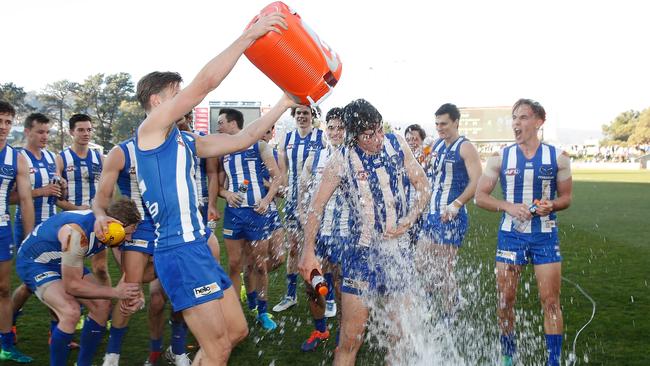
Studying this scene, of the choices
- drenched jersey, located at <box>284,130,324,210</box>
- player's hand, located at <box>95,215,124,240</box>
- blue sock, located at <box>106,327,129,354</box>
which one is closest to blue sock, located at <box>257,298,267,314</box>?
drenched jersey, located at <box>284,130,324,210</box>

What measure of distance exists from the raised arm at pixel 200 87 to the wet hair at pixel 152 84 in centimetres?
23

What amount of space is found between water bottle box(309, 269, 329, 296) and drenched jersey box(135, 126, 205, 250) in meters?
0.81

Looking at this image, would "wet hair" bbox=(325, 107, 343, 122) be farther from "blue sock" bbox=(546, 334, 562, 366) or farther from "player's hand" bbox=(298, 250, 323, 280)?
"blue sock" bbox=(546, 334, 562, 366)

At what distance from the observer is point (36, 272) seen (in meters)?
4.57

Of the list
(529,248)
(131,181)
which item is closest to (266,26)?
(131,181)

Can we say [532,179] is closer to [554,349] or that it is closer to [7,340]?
[554,349]

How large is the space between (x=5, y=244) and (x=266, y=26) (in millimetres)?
3752

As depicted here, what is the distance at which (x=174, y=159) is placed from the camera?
3.40 meters

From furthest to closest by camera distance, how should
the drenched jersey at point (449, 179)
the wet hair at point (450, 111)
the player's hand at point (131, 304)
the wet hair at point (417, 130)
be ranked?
the wet hair at point (417, 130)
the wet hair at point (450, 111)
the drenched jersey at point (449, 179)
the player's hand at point (131, 304)

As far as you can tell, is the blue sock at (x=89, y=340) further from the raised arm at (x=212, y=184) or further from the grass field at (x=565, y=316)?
the raised arm at (x=212, y=184)

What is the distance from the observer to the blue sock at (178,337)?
493cm

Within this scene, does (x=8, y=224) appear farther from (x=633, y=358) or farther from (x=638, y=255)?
(x=638, y=255)

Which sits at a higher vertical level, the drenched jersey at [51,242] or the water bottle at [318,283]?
the drenched jersey at [51,242]

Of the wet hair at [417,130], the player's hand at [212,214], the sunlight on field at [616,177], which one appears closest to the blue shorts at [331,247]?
the player's hand at [212,214]
